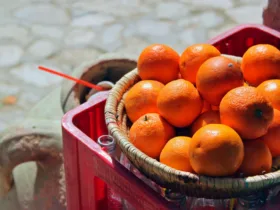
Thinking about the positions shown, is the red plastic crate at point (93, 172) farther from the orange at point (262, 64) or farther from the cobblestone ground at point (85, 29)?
the cobblestone ground at point (85, 29)

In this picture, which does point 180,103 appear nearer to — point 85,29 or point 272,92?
point 272,92

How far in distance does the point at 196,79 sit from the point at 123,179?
276mm

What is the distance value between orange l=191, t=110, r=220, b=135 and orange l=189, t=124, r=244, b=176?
76 mm

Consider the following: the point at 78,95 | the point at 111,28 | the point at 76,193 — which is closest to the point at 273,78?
the point at 76,193

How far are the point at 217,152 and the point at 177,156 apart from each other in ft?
0.31

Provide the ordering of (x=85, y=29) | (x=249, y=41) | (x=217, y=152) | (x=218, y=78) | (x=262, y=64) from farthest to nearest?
1. (x=85, y=29)
2. (x=249, y=41)
3. (x=262, y=64)
4. (x=218, y=78)
5. (x=217, y=152)

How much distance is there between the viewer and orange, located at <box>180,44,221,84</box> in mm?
1267

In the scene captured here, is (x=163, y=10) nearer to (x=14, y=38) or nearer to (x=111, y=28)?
(x=111, y=28)

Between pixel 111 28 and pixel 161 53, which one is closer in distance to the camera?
pixel 161 53

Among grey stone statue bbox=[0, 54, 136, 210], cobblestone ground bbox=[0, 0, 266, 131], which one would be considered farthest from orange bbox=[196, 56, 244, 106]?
cobblestone ground bbox=[0, 0, 266, 131]

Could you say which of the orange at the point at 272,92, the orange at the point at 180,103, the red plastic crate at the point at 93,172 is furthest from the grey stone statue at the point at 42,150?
the orange at the point at 272,92

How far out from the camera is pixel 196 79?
1225mm

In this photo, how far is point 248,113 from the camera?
3.61 feet

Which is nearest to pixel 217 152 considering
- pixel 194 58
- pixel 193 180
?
pixel 193 180
